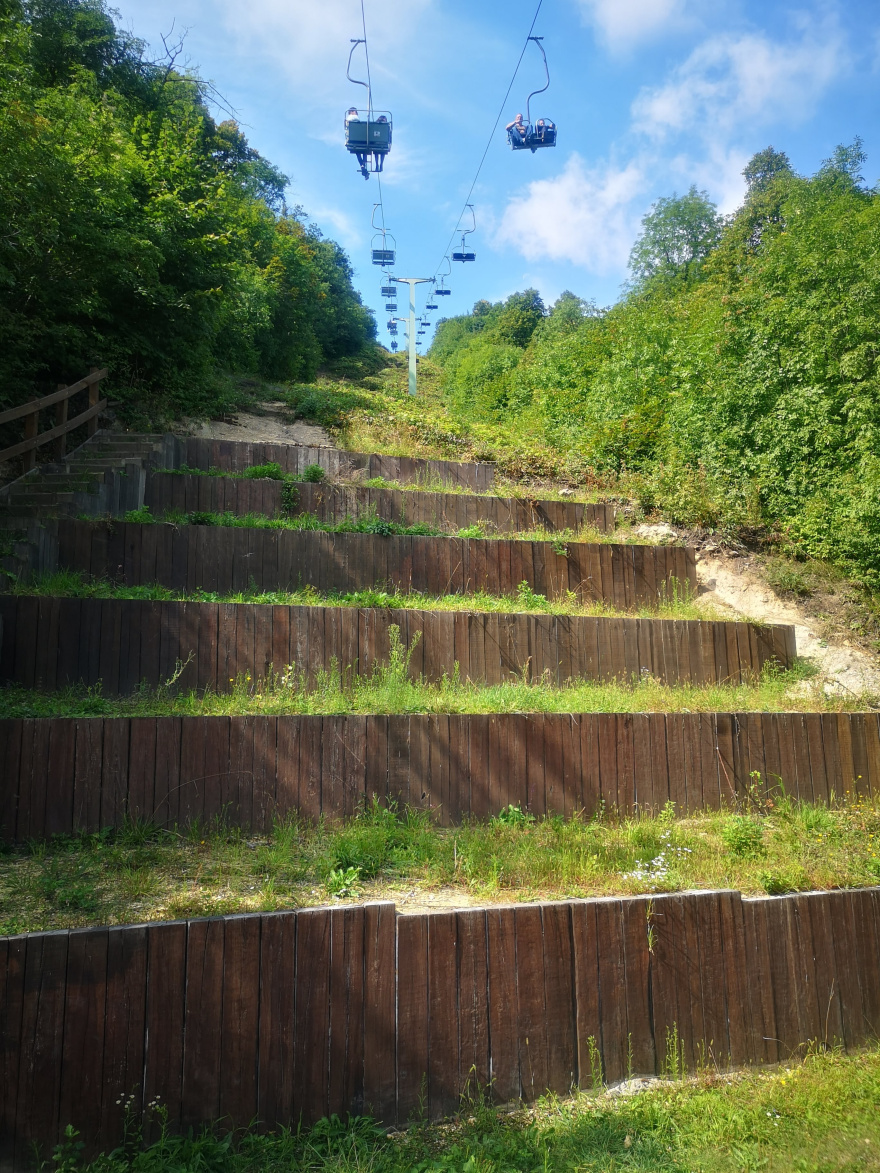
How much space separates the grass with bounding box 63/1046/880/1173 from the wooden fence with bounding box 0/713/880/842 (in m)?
2.02

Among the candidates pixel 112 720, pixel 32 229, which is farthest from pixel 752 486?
pixel 32 229

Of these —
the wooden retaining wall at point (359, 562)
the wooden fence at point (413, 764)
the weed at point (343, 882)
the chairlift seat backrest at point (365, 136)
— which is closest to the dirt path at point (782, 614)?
the wooden retaining wall at point (359, 562)

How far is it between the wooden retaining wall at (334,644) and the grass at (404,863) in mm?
1619

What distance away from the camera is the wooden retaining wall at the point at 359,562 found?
7.04 meters

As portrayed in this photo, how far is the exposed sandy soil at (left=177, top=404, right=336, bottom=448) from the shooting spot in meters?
12.4

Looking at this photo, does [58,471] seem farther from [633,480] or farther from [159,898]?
[633,480]

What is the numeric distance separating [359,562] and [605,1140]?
5785 millimetres

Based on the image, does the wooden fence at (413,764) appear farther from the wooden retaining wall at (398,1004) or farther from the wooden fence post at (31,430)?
the wooden fence post at (31,430)

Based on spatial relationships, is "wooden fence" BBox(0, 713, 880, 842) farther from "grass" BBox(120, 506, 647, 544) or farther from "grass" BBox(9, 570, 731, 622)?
"grass" BBox(120, 506, 647, 544)

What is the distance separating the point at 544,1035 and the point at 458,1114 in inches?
22.2

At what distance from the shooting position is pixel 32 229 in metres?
8.06

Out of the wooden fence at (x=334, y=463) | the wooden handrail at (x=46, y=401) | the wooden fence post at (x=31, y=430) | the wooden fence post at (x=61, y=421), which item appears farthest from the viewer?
the wooden fence at (x=334, y=463)

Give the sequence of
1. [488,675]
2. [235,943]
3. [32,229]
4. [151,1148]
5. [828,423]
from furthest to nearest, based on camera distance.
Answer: [828,423] < [32,229] < [488,675] < [235,943] < [151,1148]

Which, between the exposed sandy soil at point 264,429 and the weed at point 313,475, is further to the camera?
the exposed sandy soil at point 264,429
